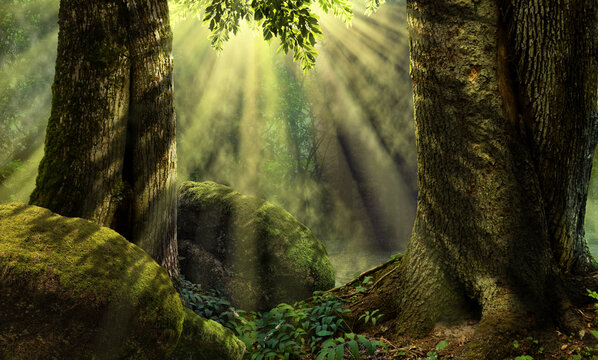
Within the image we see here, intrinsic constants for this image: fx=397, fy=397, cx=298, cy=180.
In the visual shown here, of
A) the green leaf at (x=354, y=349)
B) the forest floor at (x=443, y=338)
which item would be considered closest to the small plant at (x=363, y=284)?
the forest floor at (x=443, y=338)

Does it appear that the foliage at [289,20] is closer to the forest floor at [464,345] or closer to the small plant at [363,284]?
the small plant at [363,284]

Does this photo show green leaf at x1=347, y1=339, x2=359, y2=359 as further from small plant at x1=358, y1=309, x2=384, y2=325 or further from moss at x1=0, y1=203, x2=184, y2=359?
moss at x1=0, y1=203, x2=184, y2=359

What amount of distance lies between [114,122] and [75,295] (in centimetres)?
181

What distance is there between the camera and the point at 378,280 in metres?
3.95

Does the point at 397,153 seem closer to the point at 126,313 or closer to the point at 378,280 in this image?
the point at 378,280

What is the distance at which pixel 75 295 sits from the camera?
2.33 m

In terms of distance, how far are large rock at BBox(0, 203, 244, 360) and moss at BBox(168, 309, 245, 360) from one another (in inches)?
15.0

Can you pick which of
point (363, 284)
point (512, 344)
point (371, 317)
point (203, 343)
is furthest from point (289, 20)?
point (512, 344)

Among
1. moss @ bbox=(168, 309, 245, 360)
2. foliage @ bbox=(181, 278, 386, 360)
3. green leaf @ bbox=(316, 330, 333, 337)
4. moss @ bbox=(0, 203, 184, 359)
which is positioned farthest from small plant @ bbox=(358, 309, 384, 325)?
moss @ bbox=(0, 203, 184, 359)

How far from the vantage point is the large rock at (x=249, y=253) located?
5797 mm

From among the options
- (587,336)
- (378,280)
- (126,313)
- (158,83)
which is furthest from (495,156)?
(158,83)

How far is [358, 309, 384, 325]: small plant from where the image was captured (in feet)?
11.2

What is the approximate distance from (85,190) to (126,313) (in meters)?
1.49

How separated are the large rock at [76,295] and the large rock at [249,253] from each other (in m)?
3.05
